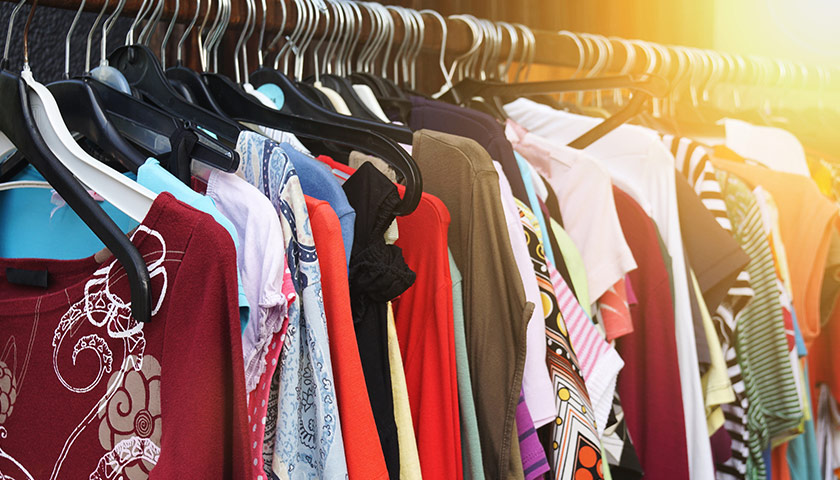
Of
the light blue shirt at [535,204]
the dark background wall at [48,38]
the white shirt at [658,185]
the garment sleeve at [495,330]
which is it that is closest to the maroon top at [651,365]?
the white shirt at [658,185]

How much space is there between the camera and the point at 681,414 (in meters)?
0.99

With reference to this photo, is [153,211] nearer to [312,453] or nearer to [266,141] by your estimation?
[266,141]

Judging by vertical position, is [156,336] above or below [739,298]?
above

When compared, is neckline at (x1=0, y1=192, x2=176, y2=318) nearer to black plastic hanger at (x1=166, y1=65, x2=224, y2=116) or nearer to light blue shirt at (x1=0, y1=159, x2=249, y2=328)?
light blue shirt at (x1=0, y1=159, x2=249, y2=328)

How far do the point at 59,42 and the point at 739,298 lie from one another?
113 cm

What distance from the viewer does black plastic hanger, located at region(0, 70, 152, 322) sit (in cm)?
54

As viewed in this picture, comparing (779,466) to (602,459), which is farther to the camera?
(779,466)

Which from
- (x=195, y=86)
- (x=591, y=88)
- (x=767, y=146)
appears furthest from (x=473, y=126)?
(x=767, y=146)

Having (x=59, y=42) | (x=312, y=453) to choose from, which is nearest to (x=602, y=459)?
(x=312, y=453)

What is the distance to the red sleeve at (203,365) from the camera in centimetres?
53

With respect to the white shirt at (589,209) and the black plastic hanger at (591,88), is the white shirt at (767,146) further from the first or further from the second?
the white shirt at (589,209)

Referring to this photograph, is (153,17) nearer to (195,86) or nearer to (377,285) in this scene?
(195,86)

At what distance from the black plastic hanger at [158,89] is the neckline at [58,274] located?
0.19 m

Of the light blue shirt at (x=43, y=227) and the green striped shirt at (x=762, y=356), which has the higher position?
the light blue shirt at (x=43, y=227)
